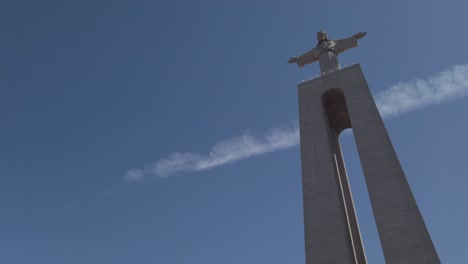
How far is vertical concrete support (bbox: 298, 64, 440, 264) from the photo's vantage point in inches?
659

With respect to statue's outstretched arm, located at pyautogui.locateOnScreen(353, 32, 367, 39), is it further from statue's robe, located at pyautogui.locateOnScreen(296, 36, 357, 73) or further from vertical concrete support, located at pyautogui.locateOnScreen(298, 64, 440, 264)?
vertical concrete support, located at pyautogui.locateOnScreen(298, 64, 440, 264)

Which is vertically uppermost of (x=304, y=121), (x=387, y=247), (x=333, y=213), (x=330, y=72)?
(x=330, y=72)

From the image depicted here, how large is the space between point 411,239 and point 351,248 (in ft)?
8.99

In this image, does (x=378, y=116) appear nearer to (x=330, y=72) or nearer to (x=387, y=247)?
(x=330, y=72)

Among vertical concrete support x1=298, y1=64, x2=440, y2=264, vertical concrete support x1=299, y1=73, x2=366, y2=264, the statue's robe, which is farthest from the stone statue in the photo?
vertical concrete support x1=299, y1=73, x2=366, y2=264

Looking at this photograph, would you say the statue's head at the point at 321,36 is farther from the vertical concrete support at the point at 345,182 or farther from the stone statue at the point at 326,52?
the vertical concrete support at the point at 345,182

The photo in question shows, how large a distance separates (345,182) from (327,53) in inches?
323

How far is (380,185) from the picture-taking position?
1838 centimetres

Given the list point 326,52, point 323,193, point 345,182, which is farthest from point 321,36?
point 323,193

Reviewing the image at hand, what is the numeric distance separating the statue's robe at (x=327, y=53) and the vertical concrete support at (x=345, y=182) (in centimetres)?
144

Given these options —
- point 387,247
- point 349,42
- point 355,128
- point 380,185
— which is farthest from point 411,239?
point 349,42

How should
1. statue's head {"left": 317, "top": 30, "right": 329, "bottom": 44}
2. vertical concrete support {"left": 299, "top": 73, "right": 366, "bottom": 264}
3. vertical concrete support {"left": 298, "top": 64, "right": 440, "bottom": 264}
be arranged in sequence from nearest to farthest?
vertical concrete support {"left": 298, "top": 64, "right": 440, "bottom": 264}, vertical concrete support {"left": 299, "top": 73, "right": 366, "bottom": 264}, statue's head {"left": 317, "top": 30, "right": 329, "bottom": 44}

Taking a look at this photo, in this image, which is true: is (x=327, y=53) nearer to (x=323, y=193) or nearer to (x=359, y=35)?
(x=359, y=35)

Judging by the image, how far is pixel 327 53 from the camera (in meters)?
26.0
